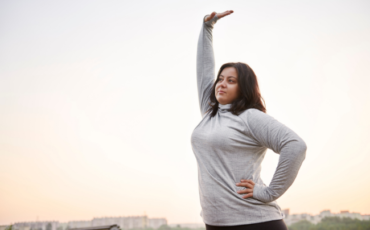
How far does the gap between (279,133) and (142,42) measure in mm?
7415

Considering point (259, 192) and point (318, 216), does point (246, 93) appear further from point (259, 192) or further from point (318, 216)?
point (318, 216)

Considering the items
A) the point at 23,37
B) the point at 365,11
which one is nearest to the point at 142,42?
the point at 23,37

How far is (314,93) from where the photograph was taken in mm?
7141

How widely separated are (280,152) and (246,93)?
32cm

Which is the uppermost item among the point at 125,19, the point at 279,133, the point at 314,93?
the point at 125,19

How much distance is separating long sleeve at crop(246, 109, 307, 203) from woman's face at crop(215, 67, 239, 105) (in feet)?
0.70

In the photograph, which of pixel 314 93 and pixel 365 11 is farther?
pixel 314 93

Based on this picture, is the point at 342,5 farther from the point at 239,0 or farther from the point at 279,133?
the point at 279,133

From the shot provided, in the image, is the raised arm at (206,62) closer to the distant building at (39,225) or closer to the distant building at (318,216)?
the distant building at (39,225)

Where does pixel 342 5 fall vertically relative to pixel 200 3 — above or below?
below

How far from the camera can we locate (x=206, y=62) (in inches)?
55.4

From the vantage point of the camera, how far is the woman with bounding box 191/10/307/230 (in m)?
0.96

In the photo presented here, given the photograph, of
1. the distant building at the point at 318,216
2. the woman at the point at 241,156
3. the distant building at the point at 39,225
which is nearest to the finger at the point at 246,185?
the woman at the point at 241,156

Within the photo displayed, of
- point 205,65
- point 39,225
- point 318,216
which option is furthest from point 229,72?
point 318,216
